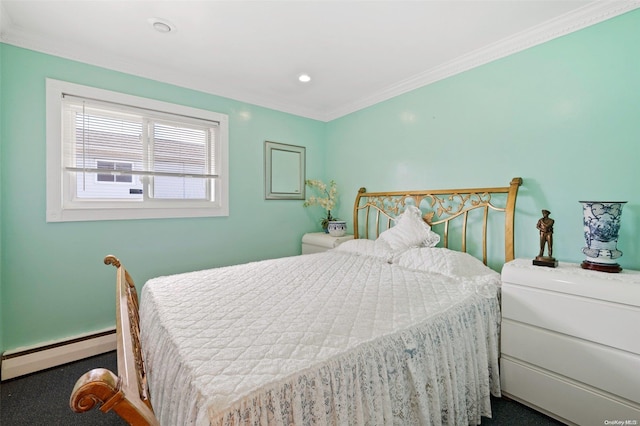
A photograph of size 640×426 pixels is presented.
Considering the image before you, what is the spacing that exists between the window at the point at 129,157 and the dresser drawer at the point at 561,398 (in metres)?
2.91

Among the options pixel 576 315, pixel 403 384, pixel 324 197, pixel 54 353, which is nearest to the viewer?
pixel 403 384

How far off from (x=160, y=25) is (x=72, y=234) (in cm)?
185

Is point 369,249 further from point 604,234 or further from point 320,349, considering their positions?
point 320,349

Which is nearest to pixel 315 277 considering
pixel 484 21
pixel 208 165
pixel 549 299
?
pixel 549 299

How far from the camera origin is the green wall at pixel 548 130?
1.80 metres

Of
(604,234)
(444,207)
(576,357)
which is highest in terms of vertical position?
A: (444,207)

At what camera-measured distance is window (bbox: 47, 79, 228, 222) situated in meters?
2.35

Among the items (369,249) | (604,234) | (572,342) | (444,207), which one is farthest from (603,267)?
(369,249)

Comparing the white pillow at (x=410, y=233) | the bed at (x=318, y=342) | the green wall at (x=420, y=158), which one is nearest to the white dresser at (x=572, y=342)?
the bed at (x=318, y=342)

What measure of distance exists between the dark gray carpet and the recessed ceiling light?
2628mm

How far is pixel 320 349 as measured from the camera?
1.12 metres

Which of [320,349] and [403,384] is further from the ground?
[320,349]

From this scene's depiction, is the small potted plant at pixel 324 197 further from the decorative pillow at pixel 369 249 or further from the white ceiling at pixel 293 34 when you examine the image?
the white ceiling at pixel 293 34

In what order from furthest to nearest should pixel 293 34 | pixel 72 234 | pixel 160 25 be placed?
pixel 72 234 → pixel 293 34 → pixel 160 25
